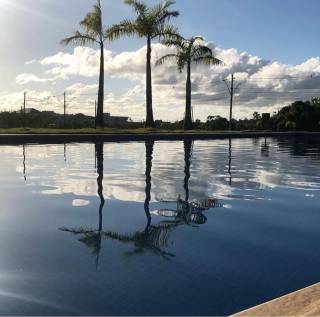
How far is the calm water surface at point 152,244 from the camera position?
3.35 metres

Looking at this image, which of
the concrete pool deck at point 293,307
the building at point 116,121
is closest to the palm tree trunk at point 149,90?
the building at point 116,121

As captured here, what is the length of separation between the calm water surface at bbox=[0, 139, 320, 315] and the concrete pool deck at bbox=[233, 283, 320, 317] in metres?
0.56

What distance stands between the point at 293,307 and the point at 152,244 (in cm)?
216

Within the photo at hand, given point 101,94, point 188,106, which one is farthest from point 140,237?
point 188,106

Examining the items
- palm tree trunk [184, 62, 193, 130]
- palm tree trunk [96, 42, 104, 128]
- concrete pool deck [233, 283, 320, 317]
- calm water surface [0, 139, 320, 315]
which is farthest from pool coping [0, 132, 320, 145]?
concrete pool deck [233, 283, 320, 317]

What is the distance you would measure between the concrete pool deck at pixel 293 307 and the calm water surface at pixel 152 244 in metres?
0.56

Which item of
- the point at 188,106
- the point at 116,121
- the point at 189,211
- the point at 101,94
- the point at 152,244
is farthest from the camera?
the point at 116,121

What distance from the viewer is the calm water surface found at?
335cm

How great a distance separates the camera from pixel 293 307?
2648 millimetres

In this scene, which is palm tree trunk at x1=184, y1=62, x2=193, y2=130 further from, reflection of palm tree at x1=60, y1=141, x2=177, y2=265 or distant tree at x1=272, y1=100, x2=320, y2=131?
reflection of palm tree at x1=60, y1=141, x2=177, y2=265

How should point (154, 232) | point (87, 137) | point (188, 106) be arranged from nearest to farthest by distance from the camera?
point (154, 232) < point (87, 137) < point (188, 106)

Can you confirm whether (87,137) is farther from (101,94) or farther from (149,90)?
(149,90)

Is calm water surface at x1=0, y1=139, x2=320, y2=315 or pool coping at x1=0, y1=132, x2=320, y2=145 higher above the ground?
pool coping at x1=0, y1=132, x2=320, y2=145

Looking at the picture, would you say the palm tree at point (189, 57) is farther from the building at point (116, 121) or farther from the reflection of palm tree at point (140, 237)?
the reflection of palm tree at point (140, 237)
